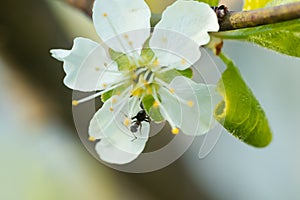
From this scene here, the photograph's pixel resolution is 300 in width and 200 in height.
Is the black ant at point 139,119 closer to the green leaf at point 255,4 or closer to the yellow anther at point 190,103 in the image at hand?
the yellow anther at point 190,103

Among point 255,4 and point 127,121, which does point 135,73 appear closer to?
point 127,121

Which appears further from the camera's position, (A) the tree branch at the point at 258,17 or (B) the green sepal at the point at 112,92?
(B) the green sepal at the point at 112,92

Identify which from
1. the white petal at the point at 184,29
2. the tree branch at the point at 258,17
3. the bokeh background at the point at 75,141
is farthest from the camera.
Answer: the bokeh background at the point at 75,141

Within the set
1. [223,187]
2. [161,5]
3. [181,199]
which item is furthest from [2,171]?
[161,5]

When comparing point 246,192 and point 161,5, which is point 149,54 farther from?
point 246,192

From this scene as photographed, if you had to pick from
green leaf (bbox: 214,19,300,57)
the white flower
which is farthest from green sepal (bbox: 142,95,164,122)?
green leaf (bbox: 214,19,300,57)

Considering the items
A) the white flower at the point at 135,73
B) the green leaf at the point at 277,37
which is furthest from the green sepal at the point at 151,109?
the green leaf at the point at 277,37

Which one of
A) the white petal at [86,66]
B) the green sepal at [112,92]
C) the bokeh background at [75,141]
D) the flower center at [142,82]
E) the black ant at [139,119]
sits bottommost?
the bokeh background at [75,141]

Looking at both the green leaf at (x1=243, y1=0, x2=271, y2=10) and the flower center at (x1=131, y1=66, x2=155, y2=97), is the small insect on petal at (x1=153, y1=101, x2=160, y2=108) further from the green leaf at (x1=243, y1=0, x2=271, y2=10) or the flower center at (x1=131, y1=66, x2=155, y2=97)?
the green leaf at (x1=243, y1=0, x2=271, y2=10)
